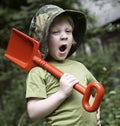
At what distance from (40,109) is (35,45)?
14.1 inches

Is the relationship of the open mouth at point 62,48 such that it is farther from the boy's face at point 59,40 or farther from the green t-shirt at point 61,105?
the green t-shirt at point 61,105

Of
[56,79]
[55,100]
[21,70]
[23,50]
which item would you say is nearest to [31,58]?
[23,50]

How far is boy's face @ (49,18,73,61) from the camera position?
2.07 m

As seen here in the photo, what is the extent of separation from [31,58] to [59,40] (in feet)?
0.60

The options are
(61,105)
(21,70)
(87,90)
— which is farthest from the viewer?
(21,70)

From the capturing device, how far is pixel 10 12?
15.5 ft

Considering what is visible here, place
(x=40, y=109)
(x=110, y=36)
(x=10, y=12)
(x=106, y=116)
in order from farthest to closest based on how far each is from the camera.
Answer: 1. (x=110, y=36)
2. (x=10, y=12)
3. (x=106, y=116)
4. (x=40, y=109)

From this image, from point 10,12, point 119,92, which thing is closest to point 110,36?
point 10,12

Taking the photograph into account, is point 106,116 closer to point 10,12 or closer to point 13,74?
point 13,74

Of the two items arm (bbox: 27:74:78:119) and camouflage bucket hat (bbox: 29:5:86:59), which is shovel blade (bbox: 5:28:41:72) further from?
arm (bbox: 27:74:78:119)

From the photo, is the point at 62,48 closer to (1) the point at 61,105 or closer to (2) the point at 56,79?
(2) the point at 56,79

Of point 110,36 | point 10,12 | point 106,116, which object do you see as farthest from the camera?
point 110,36

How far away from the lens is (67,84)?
192 centimetres

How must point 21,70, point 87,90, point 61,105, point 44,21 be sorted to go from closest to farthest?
point 87,90 < point 61,105 < point 44,21 < point 21,70
